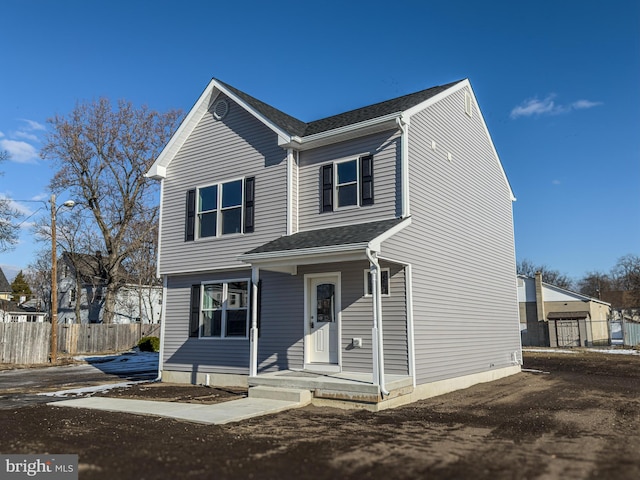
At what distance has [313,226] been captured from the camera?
12383 mm

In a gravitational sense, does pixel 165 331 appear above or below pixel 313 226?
below

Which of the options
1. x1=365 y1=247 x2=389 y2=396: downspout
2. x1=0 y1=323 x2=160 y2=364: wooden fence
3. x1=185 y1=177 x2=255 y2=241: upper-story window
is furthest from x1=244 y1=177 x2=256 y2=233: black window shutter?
x1=0 y1=323 x2=160 y2=364: wooden fence

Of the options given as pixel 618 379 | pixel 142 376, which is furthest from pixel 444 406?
pixel 142 376

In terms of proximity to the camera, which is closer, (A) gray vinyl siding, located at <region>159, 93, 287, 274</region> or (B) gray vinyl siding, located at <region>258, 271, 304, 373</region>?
(B) gray vinyl siding, located at <region>258, 271, 304, 373</region>

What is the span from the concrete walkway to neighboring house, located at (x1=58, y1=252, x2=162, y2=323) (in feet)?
87.4

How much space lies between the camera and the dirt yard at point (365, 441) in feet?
17.6

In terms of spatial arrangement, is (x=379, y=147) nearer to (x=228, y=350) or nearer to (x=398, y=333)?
(x=398, y=333)

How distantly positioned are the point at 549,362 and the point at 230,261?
15.0 meters

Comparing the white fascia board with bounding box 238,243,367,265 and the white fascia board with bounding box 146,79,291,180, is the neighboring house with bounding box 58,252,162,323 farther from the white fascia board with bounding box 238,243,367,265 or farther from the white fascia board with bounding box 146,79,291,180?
the white fascia board with bounding box 238,243,367,265

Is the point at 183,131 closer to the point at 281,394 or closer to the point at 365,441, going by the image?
the point at 281,394

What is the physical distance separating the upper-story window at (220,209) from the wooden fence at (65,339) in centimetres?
1237

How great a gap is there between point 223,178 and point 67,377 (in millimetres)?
9078

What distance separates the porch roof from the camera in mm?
9734

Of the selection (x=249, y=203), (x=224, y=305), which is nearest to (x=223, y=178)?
(x=249, y=203)
